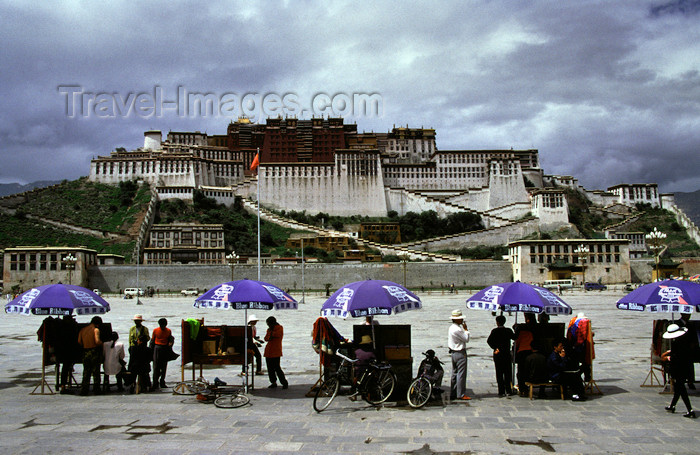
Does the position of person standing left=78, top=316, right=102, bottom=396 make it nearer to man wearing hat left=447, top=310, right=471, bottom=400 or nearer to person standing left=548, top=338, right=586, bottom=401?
man wearing hat left=447, top=310, right=471, bottom=400

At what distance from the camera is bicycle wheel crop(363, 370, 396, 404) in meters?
10.4

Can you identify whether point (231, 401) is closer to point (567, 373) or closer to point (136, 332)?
point (136, 332)

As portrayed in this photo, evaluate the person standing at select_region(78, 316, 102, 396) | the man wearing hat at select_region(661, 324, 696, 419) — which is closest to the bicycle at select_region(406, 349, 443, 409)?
the man wearing hat at select_region(661, 324, 696, 419)

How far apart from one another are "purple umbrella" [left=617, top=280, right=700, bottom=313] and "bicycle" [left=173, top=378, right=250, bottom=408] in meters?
7.62

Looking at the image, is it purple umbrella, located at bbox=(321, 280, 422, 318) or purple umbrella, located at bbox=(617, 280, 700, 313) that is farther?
purple umbrella, located at bbox=(617, 280, 700, 313)

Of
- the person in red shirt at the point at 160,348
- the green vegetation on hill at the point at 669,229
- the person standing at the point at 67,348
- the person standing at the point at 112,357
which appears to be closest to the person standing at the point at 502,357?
the person in red shirt at the point at 160,348

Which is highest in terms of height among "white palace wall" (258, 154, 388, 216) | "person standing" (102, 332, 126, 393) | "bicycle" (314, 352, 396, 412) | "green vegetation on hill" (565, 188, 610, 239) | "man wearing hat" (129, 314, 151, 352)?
"white palace wall" (258, 154, 388, 216)

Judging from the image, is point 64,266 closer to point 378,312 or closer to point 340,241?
point 340,241

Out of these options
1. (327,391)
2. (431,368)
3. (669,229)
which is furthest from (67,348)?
(669,229)

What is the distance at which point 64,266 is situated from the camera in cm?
6550

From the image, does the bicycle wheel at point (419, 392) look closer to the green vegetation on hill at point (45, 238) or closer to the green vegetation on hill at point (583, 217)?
the green vegetation on hill at point (45, 238)

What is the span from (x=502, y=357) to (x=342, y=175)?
89.1 metres

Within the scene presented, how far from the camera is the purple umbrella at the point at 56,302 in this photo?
11.4m

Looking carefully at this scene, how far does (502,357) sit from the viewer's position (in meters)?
11.0
